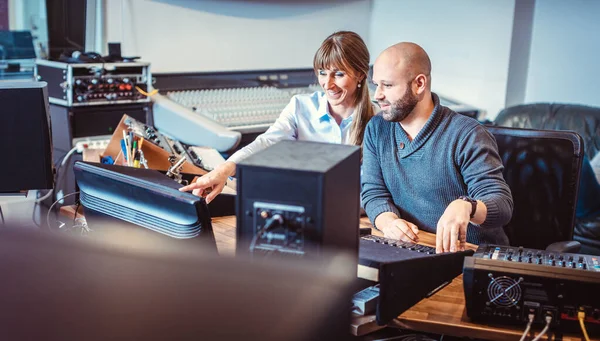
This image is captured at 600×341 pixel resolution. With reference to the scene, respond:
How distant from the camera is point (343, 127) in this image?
8.64ft

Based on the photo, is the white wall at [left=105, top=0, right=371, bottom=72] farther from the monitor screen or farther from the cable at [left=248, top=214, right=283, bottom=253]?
the cable at [left=248, top=214, right=283, bottom=253]

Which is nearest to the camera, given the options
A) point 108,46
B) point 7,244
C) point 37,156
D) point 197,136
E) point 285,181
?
point 7,244

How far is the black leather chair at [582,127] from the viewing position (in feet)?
11.5

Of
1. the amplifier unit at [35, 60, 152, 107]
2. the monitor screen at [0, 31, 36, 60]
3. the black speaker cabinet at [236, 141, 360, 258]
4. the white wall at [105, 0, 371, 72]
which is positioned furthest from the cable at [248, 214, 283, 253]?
the monitor screen at [0, 31, 36, 60]

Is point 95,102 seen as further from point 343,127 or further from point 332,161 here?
point 332,161

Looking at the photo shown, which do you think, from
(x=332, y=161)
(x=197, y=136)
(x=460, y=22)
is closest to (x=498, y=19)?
(x=460, y=22)

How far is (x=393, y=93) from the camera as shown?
87.7 inches

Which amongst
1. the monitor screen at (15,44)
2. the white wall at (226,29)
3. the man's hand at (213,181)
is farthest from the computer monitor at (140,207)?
the monitor screen at (15,44)

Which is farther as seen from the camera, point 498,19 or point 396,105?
Result: point 498,19

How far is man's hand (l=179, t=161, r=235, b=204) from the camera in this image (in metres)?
1.95

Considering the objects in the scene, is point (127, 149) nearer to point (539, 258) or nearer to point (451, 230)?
point (451, 230)

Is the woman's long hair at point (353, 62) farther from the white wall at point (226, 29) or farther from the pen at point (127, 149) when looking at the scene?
the white wall at point (226, 29)

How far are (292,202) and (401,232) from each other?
0.91 metres

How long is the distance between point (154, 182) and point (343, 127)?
4.06 feet
